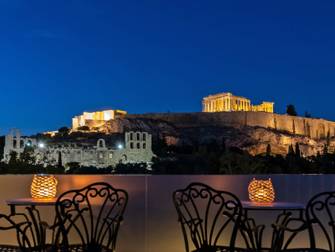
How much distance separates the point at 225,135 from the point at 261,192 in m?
54.6

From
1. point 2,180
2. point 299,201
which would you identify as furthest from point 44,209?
point 299,201

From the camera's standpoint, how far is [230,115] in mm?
60562

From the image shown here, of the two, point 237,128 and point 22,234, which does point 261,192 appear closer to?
point 22,234

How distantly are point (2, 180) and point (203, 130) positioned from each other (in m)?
56.2

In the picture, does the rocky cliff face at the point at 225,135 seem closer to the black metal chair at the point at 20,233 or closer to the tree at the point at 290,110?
the tree at the point at 290,110

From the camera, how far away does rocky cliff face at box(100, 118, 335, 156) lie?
57156 mm

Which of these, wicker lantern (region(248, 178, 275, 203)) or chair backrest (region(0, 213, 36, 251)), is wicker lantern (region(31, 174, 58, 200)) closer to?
chair backrest (region(0, 213, 36, 251))

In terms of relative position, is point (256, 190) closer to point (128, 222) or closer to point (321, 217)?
point (321, 217)

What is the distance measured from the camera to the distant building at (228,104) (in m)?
69.6

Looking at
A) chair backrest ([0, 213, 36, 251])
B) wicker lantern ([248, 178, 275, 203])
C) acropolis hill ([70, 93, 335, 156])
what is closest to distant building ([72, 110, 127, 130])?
acropolis hill ([70, 93, 335, 156])

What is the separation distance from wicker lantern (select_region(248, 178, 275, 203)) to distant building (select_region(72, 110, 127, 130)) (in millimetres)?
61978

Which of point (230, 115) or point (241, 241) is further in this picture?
point (230, 115)

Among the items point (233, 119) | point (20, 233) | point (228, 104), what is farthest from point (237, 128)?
point (20, 233)

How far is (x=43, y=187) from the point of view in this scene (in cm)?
305
